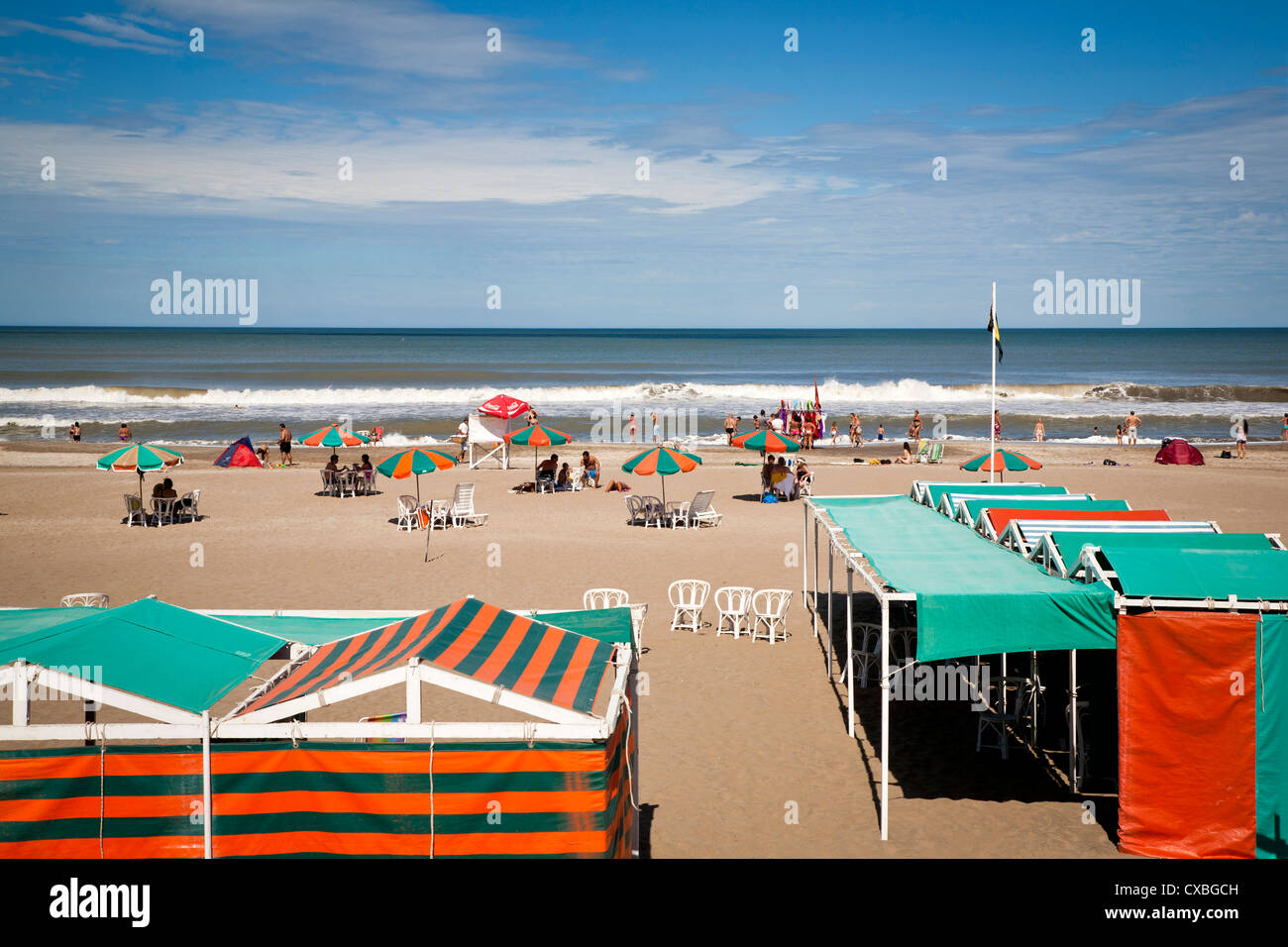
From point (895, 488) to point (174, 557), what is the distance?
16204mm

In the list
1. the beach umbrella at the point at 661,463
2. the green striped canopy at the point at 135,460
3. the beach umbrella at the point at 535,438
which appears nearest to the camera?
the green striped canopy at the point at 135,460

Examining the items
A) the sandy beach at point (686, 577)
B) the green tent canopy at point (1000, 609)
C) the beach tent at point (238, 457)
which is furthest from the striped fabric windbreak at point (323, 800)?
the beach tent at point (238, 457)

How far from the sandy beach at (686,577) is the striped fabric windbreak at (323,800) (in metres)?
2.33

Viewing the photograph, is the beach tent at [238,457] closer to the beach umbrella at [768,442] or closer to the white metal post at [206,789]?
the beach umbrella at [768,442]

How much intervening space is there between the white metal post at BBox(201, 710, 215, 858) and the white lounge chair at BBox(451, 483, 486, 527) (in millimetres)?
14883

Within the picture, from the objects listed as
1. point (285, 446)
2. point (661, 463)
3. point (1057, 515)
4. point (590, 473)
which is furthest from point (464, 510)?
point (1057, 515)

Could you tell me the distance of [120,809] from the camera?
4.90 meters

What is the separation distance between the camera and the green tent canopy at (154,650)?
17.2 ft

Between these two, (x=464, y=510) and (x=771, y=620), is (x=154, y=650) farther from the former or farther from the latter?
(x=464, y=510)

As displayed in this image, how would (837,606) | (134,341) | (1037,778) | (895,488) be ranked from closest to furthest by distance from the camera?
(1037,778), (837,606), (895,488), (134,341)

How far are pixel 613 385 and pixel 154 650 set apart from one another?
190 feet
